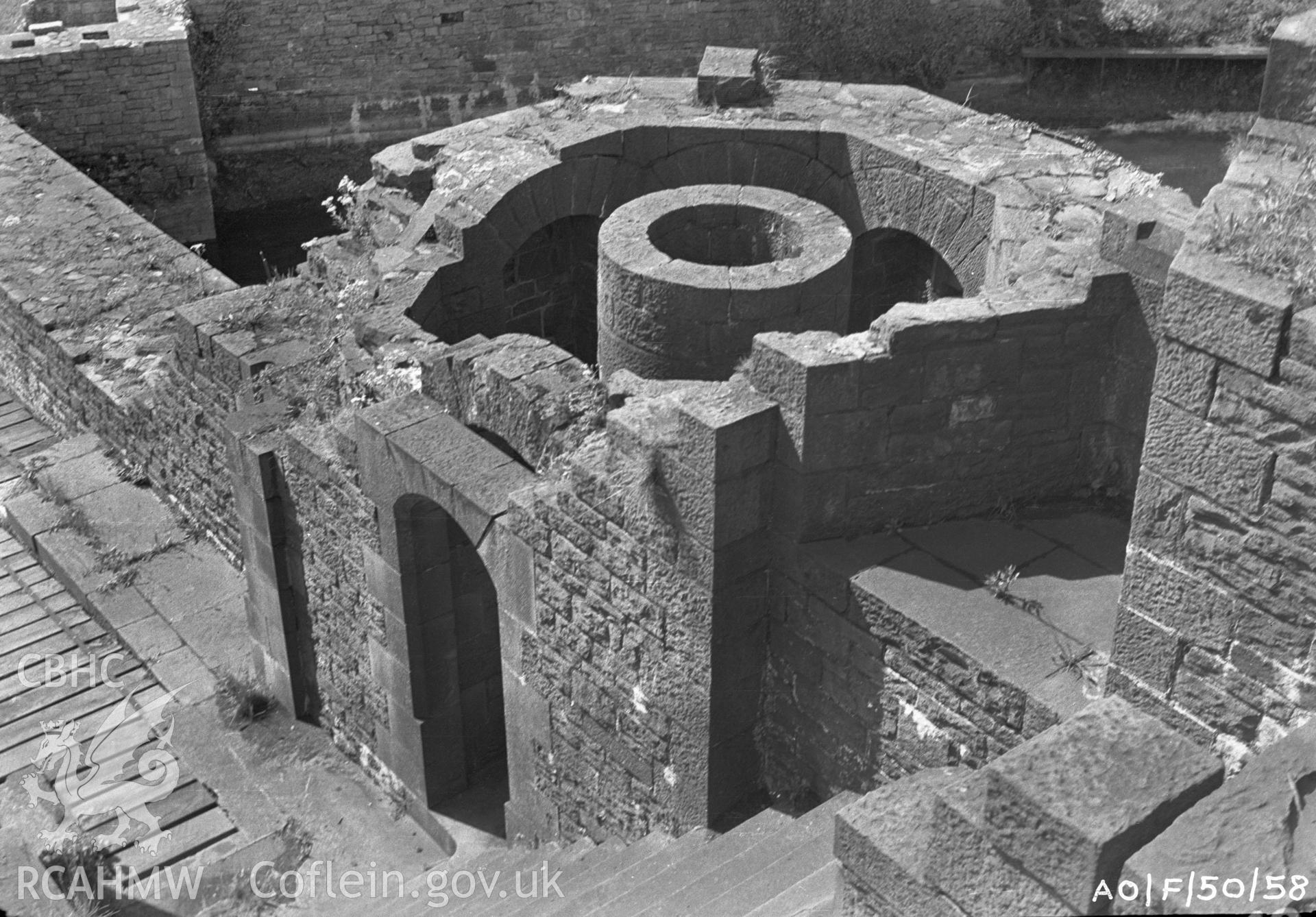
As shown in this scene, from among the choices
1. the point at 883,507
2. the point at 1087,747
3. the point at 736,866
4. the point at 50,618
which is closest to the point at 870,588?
the point at 883,507

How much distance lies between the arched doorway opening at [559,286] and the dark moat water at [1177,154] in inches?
380

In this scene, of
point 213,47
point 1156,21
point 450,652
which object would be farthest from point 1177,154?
point 450,652

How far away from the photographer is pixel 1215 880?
3412mm

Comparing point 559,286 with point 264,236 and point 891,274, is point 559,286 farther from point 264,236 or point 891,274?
point 264,236

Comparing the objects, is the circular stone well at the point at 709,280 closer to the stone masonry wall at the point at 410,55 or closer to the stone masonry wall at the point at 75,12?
the stone masonry wall at the point at 410,55

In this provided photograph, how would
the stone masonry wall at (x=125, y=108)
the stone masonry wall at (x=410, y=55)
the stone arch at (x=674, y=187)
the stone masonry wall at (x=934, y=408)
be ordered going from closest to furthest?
the stone masonry wall at (x=934, y=408) < the stone arch at (x=674, y=187) < the stone masonry wall at (x=125, y=108) < the stone masonry wall at (x=410, y=55)

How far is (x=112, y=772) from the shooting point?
26.0ft

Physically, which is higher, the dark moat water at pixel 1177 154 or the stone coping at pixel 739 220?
the stone coping at pixel 739 220

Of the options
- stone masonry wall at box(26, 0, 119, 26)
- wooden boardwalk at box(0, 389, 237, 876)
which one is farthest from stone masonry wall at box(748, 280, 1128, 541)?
stone masonry wall at box(26, 0, 119, 26)

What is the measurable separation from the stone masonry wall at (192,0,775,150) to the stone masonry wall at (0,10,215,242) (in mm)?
1436

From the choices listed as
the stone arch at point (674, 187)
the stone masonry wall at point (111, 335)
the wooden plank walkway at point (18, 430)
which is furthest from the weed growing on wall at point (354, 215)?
the wooden plank walkway at point (18, 430)

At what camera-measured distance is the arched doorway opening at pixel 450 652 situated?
7.24 m

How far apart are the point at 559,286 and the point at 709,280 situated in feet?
7.65

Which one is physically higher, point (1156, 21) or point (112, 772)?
point (1156, 21)
